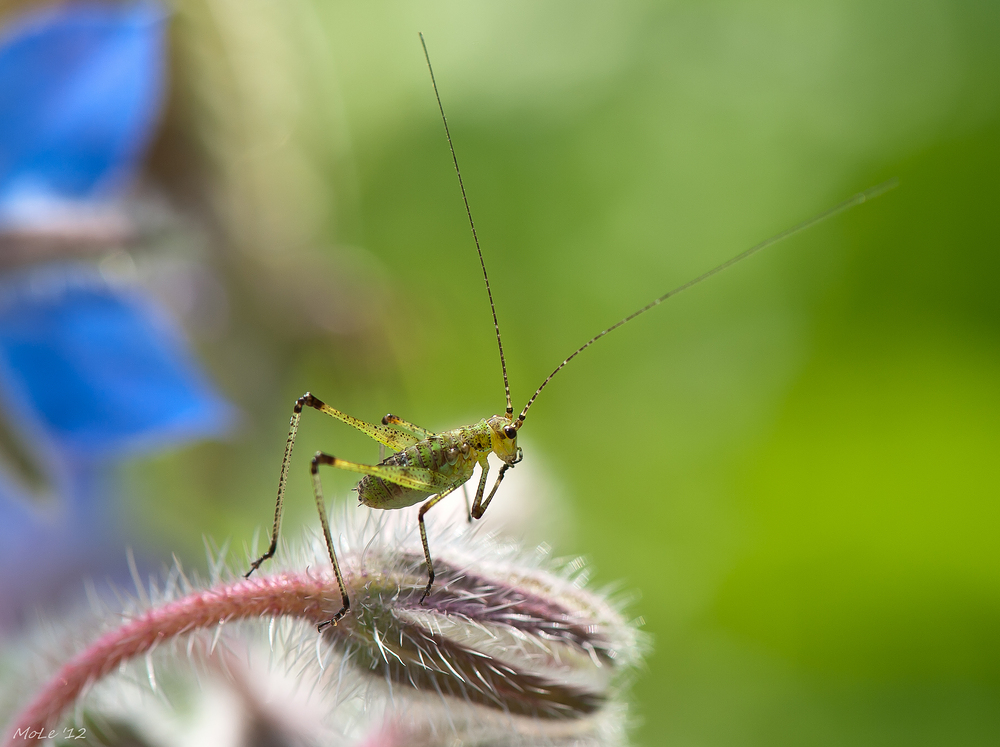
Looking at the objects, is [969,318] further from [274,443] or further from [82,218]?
[82,218]

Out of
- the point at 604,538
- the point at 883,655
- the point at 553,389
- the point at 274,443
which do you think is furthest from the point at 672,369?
the point at 274,443

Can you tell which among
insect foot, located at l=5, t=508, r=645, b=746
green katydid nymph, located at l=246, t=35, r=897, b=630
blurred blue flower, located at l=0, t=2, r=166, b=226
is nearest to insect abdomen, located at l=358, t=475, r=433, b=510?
green katydid nymph, located at l=246, t=35, r=897, b=630

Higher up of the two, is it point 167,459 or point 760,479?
point 167,459

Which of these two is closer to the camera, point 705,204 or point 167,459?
point 167,459

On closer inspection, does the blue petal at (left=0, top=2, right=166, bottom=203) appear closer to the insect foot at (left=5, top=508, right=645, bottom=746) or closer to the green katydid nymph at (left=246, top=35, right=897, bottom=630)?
the green katydid nymph at (left=246, top=35, right=897, bottom=630)

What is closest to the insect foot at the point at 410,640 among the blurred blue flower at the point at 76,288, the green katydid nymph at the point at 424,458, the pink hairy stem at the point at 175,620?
the pink hairy stem at the point at 175,620

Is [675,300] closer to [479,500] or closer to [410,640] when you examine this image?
[479,500]

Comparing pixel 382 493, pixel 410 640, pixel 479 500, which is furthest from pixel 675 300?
pixel 410 640
